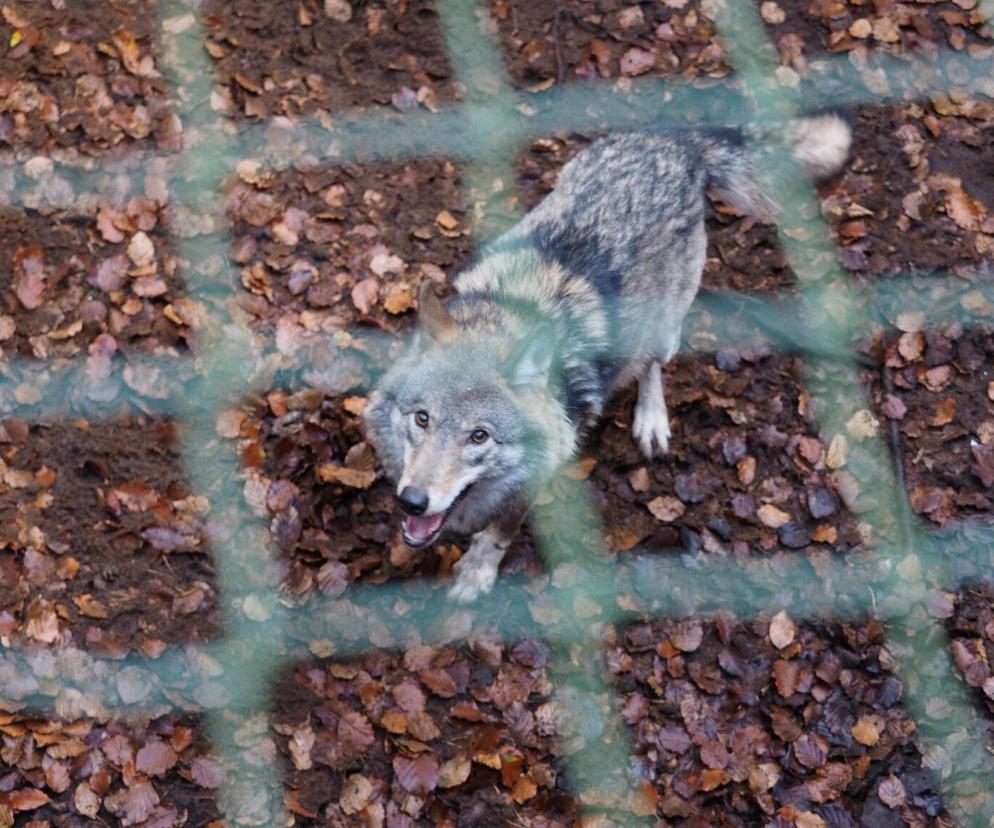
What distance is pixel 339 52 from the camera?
563cm

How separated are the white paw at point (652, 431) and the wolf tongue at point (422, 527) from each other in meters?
1.41

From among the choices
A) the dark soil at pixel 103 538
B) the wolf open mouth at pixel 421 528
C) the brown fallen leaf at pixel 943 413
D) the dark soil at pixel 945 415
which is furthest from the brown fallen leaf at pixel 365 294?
the brown fallen leaf at pixel 943 413

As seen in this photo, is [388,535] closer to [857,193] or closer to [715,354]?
[715,354]

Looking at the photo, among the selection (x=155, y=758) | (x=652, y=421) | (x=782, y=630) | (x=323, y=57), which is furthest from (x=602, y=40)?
(x=155, y=758)

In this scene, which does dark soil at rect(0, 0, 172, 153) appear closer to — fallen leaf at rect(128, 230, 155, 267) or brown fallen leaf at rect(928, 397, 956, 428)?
fallen leaf at rect(128, 230, 155, 267)

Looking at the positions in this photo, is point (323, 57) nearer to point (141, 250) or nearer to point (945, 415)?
point (141, 250)

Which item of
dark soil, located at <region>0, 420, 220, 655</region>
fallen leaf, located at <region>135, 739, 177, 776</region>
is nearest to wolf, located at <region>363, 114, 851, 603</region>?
dark soil, located at <region>0, 420, 220, 655</region>

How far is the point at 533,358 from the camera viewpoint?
11.8ft

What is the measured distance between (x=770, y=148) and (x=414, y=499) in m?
2.18

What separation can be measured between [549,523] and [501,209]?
172 cm

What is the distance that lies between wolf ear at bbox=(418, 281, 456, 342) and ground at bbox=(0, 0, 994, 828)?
925 mm

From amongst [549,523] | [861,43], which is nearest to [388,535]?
[549,523]

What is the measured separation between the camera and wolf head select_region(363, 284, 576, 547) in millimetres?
3539

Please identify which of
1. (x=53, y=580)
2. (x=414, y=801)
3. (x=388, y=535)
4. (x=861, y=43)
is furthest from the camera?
(x=861, y=43)
